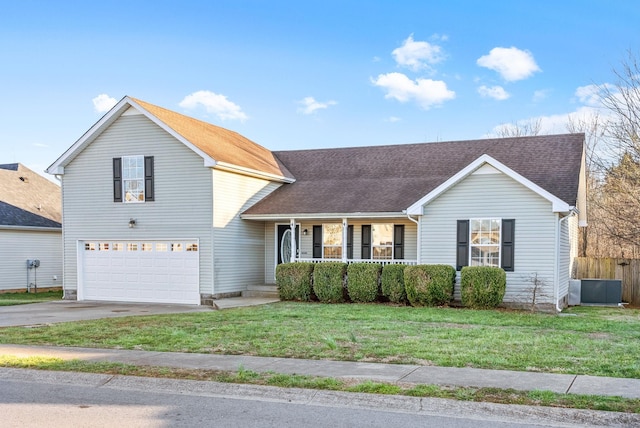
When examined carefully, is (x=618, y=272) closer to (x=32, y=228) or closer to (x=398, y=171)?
(x=398, y=171)

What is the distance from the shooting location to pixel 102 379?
8.07 m

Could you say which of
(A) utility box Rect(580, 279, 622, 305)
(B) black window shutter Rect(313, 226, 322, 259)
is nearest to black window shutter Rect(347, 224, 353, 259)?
(B) black window shutter Rect(313, 226, 322, 259)

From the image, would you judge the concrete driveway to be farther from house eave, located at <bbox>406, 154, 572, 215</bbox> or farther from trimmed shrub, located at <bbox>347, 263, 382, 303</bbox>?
house eave, located at <bbox>406, 154, 572, 215</bbox>

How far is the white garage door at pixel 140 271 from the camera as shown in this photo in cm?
1938

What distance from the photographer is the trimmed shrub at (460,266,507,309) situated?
53.2ft

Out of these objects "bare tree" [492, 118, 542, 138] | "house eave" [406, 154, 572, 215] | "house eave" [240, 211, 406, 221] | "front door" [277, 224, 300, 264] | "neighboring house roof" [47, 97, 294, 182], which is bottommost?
"front door" [277, 224, 300, 264]

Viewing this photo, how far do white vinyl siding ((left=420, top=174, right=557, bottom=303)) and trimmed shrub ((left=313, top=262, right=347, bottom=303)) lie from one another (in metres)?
2.62

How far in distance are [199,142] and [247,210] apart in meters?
2.90

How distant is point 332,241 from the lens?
21062 millimetres

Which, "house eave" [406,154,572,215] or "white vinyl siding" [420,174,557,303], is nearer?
"house eave" [406,154,572,215]

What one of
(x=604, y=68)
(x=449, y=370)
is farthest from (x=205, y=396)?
(x=604, y=68)

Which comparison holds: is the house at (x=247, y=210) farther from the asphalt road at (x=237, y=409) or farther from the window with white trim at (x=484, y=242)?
the asphalt road at (x=237, y=409)

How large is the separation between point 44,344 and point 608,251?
26239 millimetres

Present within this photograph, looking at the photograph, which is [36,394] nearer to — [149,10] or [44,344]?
[44,344]
